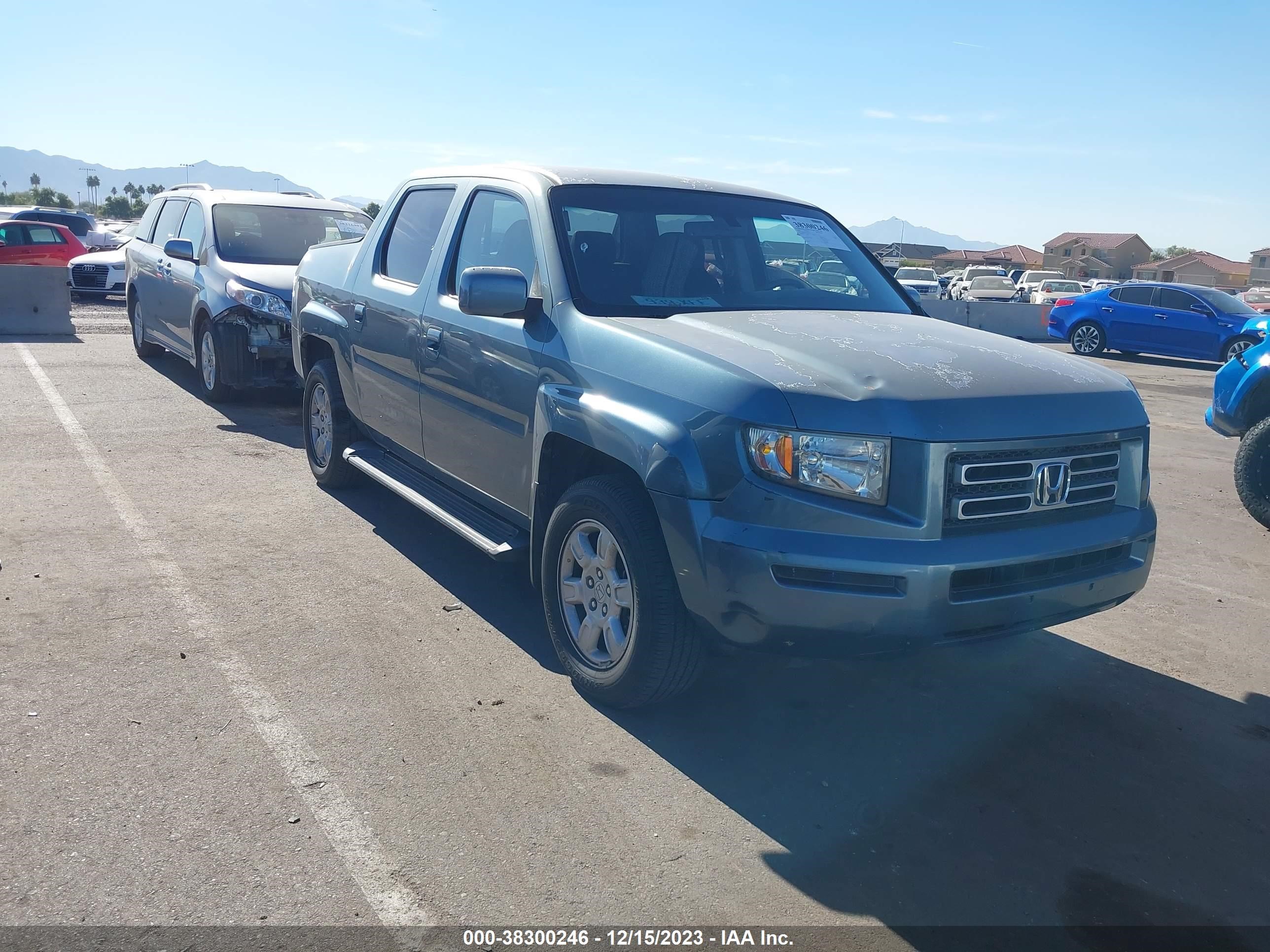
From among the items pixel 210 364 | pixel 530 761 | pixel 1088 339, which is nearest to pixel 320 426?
pixel 210 364

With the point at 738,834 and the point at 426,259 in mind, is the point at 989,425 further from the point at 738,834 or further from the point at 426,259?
the point at 426,259

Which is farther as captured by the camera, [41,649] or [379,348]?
[379,348]

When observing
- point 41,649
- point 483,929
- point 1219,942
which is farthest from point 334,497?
point 1219,942

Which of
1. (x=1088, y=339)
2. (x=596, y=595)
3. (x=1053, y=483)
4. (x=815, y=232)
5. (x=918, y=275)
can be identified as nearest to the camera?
(x=1053, y=483)

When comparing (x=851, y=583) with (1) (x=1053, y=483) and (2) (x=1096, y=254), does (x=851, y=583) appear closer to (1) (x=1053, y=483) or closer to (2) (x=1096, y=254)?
(1) (x=1053, y=483)

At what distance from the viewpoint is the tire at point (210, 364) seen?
31.0ft

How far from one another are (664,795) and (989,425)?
1.58 m

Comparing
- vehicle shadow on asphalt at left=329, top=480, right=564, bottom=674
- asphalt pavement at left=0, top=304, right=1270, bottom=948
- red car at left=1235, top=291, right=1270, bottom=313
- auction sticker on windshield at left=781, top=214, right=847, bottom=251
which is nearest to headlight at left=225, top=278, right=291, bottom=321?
vehicle shadow on asphalt at left=329, top=480, right=564, bottom=674

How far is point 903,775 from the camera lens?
3656mm

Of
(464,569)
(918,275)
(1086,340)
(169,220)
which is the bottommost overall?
(464,569)

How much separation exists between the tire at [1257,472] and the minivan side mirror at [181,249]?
881 cm

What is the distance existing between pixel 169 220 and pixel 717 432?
9792 mm

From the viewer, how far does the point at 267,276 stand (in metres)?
9.38

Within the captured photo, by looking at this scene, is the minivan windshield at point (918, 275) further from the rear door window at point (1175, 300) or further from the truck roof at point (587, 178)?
the truck roof at point (587, 178)
